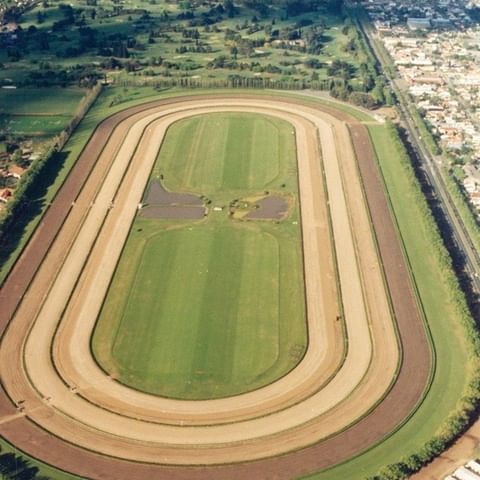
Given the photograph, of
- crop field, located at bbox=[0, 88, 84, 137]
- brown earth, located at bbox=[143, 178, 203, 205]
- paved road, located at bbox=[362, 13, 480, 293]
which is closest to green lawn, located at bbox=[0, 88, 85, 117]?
crop field, located at bbox=[0, 88, 84, 137]

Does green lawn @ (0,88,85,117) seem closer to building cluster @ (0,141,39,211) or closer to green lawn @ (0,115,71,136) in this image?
green lawn @ (0,115,71,136)

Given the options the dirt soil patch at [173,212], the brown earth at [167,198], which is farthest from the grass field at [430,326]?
the brown earth at [167,198]

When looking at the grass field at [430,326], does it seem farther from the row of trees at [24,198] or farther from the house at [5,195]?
the house at [5,195]

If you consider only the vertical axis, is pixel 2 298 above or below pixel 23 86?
below

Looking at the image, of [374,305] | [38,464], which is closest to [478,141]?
[374,305]

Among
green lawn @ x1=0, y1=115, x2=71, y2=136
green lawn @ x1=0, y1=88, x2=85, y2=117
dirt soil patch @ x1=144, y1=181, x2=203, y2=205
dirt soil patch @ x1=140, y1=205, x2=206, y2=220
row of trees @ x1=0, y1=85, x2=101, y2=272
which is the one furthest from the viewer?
green lawn @ x1=0, y1=88, x2=85, y2=117

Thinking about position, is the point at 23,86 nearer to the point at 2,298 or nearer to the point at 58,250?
the point at 58,250
